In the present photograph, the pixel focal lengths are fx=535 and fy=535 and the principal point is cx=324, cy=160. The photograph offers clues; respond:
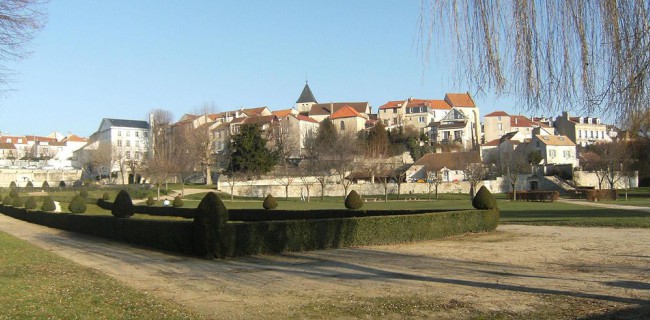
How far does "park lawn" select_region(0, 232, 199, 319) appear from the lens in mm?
6801

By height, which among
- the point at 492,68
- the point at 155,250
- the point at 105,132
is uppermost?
the point at 105,132

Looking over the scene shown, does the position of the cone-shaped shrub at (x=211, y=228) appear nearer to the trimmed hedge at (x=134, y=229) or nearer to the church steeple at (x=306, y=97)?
the trimmed hedge at (x=134, y=229)

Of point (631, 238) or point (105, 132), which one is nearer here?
point (631, 238)

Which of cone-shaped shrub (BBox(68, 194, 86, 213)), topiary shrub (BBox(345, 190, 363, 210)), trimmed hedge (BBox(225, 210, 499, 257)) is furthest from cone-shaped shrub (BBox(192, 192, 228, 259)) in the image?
cone-shaped shrub (BBox(68, 194, 86, 213))

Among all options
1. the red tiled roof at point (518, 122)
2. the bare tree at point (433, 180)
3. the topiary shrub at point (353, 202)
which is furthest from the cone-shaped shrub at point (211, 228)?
the red tiled roof at point (518, 122)

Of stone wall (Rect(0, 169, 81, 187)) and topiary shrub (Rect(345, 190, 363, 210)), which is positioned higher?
stone wall (Rect(0, 169, 81, 187))

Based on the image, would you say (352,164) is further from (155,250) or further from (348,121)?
(155,250)

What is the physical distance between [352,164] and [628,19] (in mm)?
63763

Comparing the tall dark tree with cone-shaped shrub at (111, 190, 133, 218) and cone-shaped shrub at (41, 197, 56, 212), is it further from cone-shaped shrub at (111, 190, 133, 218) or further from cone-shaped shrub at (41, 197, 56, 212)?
cone-shaped shrub at (111, 190, 133, 218)

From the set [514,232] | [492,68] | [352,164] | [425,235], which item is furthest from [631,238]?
[352,164]

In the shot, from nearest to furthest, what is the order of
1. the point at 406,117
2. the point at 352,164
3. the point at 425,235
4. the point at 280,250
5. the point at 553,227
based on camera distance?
1. the point at 280,250
2. the point at 425,235
3. the point at 553,227
4. the point at 352,164
5. the point at 406,117

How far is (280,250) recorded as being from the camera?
1528 cm

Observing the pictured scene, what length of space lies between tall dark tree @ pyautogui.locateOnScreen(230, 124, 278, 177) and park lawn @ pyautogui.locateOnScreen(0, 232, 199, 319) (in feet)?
176

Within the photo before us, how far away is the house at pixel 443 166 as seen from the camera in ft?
229
